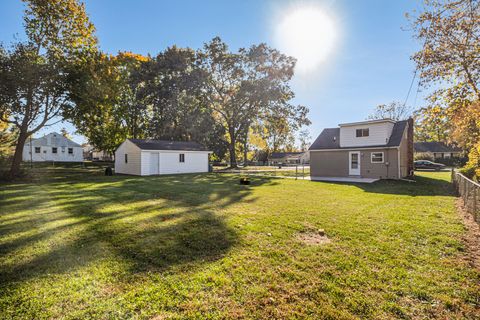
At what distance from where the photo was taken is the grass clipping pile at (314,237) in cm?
467

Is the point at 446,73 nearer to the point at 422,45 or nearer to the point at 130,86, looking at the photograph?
the point at 422,45

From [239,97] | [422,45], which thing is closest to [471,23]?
[422,45]

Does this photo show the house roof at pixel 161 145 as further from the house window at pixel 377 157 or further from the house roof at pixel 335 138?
the house window at pixel 377 157

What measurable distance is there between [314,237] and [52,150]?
50863 mm

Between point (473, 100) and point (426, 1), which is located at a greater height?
point (426, 1)

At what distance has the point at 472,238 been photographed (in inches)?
193

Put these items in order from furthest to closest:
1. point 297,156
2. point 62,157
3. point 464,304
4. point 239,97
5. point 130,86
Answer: point 297,156 < point 62,157 < point 130,86 < point 239,97 < point 464,304

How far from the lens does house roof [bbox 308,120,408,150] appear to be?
57.5 ft

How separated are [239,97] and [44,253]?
2809 cm

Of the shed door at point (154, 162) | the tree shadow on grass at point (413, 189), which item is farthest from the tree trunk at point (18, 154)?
the tree shadow on grass at point (413, 189)

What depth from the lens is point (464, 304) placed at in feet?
9.08

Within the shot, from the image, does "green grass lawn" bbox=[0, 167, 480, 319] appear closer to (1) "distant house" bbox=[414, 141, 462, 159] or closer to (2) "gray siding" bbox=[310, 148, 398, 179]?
(2) "gray siding" bbox=[310, 148, 398, 179]

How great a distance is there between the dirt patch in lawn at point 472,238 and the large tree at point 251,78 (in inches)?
946

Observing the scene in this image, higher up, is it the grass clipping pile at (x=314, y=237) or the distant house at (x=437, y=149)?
the distant house at (x=437, y=149)
